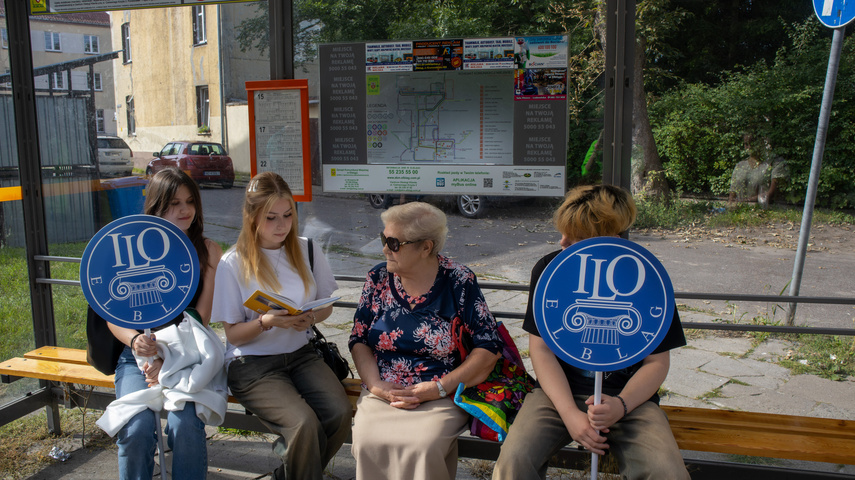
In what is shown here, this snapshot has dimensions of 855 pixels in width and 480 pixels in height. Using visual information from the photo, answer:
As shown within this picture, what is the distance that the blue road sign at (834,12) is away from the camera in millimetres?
3258

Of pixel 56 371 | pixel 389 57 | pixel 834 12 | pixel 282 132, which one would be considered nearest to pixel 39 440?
pixel 56 371

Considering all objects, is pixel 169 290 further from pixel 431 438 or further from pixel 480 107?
pixel 480 107

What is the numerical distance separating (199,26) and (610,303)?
300cm

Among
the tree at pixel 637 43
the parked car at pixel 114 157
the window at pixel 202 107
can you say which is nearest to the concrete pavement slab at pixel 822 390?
the tree at pixel 637 43

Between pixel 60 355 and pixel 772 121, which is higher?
pixel 772 121

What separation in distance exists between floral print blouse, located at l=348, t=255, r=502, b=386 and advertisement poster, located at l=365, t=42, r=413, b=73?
1.30 metres

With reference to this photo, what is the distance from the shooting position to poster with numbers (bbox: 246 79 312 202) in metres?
3.86

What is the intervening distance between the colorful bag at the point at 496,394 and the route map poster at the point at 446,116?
1.01 m

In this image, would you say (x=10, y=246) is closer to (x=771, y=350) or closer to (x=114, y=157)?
(x=114, y=157)

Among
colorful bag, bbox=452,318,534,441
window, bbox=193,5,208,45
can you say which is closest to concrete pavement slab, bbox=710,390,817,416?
colorful bag, bbox=452,318,534,441

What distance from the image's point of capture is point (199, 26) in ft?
13.1

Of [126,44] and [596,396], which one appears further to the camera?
[126,44]

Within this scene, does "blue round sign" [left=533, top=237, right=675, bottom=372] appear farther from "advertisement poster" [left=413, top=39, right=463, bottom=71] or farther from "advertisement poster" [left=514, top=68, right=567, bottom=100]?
"advertisement poster" [left=413, top=39, right=463, bottom=71]

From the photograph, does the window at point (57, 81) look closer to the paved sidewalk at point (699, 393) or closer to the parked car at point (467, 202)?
the paved sidewalk at point (699, 393)
